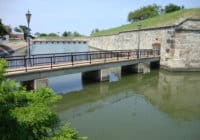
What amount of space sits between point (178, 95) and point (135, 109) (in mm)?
4709

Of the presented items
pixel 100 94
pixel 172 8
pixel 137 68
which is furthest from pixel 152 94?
pixel 172 8

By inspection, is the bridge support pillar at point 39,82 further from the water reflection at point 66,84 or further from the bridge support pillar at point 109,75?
the bridge support pillar at point 109,75

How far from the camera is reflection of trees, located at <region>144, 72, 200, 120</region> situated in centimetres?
1403

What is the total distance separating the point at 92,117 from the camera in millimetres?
12680

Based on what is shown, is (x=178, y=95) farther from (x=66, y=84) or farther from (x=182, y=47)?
(x=182, y=47)

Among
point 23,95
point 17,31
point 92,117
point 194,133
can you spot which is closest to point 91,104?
point 92,117

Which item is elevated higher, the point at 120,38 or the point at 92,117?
the point at 120,38

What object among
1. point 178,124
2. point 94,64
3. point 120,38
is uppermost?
point 120,38

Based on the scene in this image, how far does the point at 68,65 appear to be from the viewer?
18.2 metres

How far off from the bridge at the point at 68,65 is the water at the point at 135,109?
1.38 meters

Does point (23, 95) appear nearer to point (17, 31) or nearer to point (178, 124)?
point (178, 124)

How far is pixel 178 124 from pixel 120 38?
3580cm

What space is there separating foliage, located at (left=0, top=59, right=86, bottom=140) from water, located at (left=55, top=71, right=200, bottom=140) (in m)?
5.36

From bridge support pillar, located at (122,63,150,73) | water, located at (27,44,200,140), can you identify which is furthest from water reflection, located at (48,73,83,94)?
bridge support pillar, located at (122,63,150,73)
